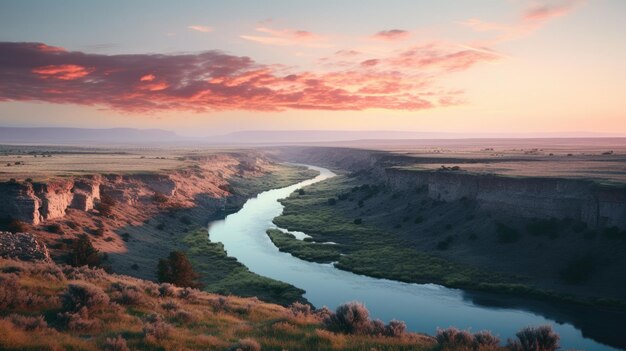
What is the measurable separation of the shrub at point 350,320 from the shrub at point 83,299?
28.3ft

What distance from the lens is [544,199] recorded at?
165 ft

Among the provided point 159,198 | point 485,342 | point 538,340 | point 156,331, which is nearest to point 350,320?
point 485,342

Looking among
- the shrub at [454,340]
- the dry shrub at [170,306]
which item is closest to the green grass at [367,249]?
the shrub at [454,340]

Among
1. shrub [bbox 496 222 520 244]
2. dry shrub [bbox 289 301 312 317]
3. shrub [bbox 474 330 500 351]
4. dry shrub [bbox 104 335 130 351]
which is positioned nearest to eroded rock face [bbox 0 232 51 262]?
dry shrub [bbox 289 301 312 317]

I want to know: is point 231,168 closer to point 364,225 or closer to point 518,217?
point 364,225

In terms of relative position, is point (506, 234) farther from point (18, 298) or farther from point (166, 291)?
point (18, 298)

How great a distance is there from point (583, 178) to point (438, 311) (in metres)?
28.0

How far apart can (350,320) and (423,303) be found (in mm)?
23353

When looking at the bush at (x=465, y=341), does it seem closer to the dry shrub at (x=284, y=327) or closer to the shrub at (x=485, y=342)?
the shrub at (x=485, y=342)

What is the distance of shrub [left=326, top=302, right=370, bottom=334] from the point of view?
1598 cm

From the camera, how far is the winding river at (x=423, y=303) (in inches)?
1232

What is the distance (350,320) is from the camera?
52.5 ft

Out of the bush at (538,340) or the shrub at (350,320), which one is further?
the shrub at (350,320)

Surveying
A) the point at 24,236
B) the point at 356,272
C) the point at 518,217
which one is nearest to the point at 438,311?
the point at 356,272
